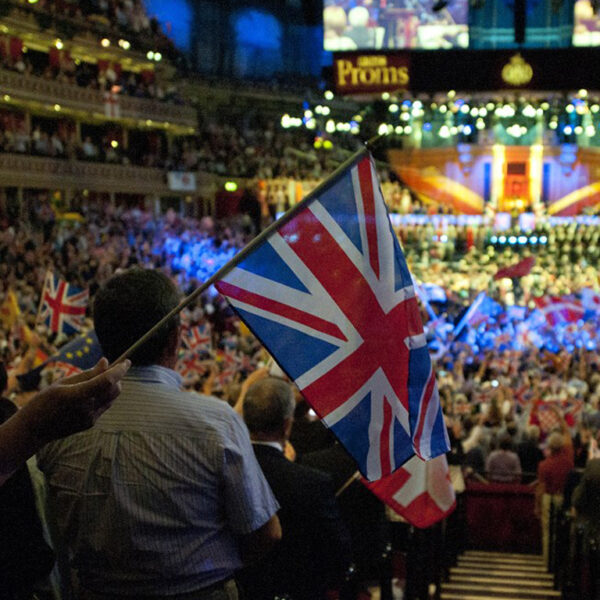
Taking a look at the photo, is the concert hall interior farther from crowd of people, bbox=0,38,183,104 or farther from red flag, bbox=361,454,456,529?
crowd of people, bbox=0,38,183,104

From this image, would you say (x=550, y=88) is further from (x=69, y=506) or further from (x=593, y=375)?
(x=69, y=506)

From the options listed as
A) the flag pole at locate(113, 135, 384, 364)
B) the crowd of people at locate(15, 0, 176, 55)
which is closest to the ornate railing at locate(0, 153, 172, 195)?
the crowd of people at locate(15, 0, 176, 55)

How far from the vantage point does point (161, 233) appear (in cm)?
2564

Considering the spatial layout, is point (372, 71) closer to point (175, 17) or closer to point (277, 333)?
point (175, 17)

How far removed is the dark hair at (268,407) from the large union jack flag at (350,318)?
286mm

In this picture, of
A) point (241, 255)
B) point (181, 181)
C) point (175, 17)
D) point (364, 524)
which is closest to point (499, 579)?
point (364, 524)

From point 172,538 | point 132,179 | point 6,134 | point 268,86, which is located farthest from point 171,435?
point 268,86

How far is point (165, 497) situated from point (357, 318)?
1.08 metres

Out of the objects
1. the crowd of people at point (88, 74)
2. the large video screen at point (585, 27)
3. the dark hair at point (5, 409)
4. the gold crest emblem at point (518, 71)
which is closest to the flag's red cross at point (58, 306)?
the dark hair at point (5, 409)

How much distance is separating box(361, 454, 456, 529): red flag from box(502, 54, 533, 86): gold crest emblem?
32.1 m

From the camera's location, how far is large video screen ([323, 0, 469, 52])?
119ft

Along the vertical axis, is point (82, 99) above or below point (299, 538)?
above

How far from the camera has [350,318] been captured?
10.7 ft

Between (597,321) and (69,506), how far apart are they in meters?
17.7
